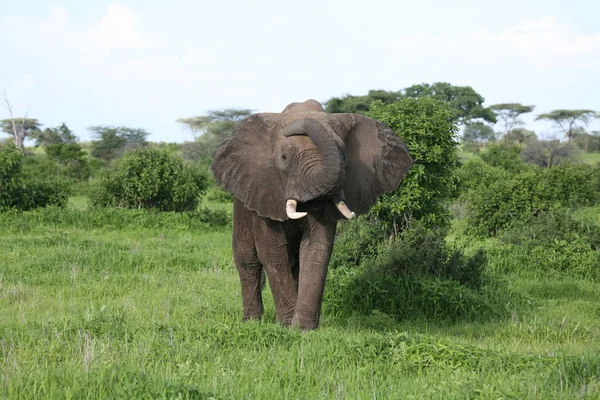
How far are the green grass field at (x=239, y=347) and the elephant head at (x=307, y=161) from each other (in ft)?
3.75

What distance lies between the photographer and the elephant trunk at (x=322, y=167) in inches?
260

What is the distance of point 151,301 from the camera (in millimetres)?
9094

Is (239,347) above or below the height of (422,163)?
below

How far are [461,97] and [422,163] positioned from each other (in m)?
47.6

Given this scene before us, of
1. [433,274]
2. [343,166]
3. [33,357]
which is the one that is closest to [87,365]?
[33,357]

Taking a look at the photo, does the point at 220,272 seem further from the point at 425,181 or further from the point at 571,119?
the point at 571,119

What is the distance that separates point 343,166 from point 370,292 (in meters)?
2.62

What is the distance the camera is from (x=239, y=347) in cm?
627

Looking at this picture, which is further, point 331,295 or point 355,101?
point 355,101

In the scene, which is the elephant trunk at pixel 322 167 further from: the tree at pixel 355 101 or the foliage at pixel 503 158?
Result: the tree at pixel 355 101

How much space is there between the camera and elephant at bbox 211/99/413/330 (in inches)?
269

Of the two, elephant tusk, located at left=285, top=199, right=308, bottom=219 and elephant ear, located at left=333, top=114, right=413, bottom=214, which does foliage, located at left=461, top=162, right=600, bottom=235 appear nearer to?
elephant ear, located at left=333, top=114, right=413, bottom=214

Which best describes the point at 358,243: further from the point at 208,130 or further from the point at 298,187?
the point at 208,130

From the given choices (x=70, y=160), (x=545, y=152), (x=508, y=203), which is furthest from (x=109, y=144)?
(x=508, y=203)
